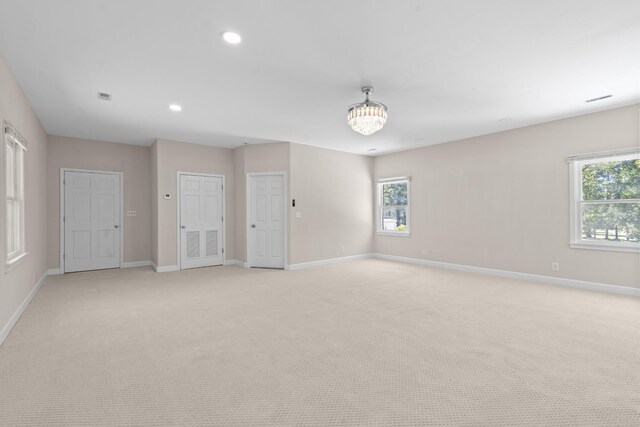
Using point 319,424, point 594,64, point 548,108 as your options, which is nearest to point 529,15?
point 594,64

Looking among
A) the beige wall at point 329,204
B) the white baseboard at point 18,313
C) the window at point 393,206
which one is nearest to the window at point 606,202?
the window at point 393,206

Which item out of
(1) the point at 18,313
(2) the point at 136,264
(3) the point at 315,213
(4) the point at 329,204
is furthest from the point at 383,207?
(1) the point at 18,313

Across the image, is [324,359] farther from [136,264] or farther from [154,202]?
[136,264]

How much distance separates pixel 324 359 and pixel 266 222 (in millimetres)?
4335

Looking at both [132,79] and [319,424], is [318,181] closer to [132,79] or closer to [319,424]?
[132,79]

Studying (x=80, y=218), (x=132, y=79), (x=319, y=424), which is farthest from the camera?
(x=80, y=218)

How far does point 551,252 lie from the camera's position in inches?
199

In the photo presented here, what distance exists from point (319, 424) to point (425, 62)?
313 cm

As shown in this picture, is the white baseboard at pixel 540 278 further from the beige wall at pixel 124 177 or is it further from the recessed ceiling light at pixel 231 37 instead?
the beige wall at pixel 124 177

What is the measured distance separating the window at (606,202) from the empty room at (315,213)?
0.09 feet

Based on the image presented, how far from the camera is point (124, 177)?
21.4ft

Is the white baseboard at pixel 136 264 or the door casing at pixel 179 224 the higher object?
the door casing at pixel 179 224

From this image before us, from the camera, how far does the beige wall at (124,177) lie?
19.1 feet

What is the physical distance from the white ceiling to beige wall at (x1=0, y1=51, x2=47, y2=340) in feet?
0.69
